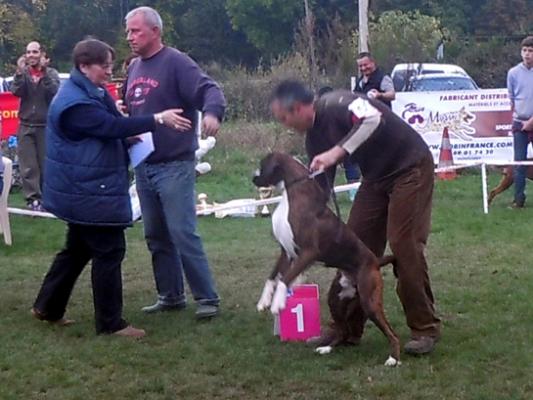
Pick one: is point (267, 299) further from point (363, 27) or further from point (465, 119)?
point (363, 27)

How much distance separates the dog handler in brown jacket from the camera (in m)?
5.59

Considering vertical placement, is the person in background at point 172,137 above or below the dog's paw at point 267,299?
above

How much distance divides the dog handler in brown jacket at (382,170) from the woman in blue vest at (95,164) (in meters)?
0.98

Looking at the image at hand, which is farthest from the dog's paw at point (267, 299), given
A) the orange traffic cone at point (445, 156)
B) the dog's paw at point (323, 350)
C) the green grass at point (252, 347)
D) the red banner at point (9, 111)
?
the red banner at point (9, 111)

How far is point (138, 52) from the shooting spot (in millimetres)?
6922

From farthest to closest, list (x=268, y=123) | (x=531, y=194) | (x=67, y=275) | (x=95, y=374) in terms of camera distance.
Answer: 1. (x=268, y=123)
2. (x=531, y=194)
3. (x=67, y=275)
4. (x=95, y=374)

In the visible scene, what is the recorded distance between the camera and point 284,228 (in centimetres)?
578

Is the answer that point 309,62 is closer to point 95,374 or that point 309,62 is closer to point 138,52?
point 138,52

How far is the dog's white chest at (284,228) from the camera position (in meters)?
5.76

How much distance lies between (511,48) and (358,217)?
25.2 meters

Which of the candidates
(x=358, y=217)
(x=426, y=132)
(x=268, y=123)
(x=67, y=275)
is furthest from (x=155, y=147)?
(x=268, y=123)

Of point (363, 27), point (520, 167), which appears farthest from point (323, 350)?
point (363, 27)

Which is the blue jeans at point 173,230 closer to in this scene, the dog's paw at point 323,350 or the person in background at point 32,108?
the dog's paw at point 323,350

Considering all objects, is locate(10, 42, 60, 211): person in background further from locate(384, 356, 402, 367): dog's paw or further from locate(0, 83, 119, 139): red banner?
locate(384, 356, 402, 367): dog's paw
